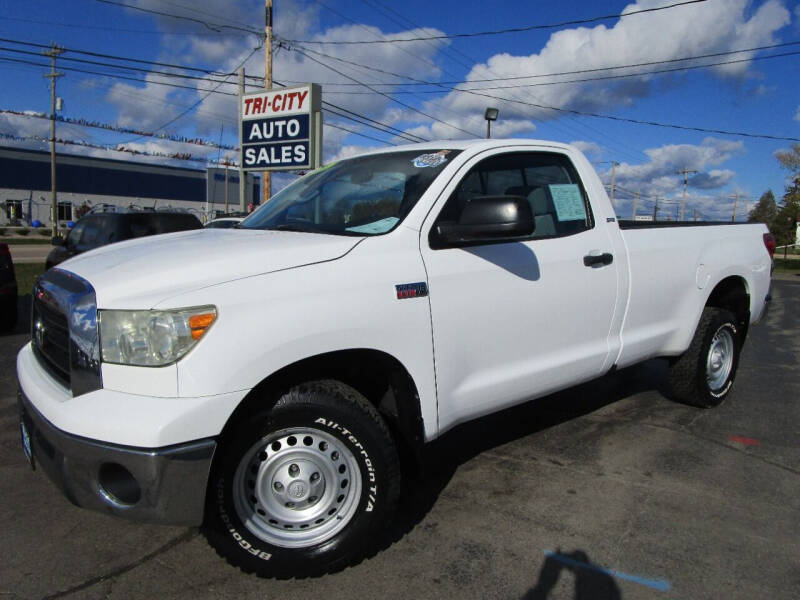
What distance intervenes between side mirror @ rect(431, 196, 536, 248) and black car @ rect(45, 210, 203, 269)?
9045mm

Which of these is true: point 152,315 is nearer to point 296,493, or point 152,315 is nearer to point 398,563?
point 296,493

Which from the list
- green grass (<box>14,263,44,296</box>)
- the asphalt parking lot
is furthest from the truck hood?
green grass (<box>14,263,44,296</box>)

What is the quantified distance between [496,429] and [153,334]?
115 inches

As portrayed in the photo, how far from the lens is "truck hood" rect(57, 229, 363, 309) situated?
235 cm

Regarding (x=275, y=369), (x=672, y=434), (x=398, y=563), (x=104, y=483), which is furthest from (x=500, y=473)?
(x=104, y=483)

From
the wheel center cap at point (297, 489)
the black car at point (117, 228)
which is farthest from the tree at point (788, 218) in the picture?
the wheel center cap at point (297, 489)

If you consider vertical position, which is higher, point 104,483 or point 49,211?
point 49,211

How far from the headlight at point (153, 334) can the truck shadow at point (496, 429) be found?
1332 mm

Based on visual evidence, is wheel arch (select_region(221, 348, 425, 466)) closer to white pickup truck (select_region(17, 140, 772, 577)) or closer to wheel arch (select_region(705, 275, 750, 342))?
white pickup truck (select_region(17, 140, 772, 577))

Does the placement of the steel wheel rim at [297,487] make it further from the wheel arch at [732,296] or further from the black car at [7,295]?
the black car at [7,295]

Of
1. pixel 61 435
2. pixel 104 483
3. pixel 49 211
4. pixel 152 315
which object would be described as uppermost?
pixel 49 211

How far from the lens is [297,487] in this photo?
2.60 meters

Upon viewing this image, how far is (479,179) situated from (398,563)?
1.97 m

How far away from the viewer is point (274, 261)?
2539mm
